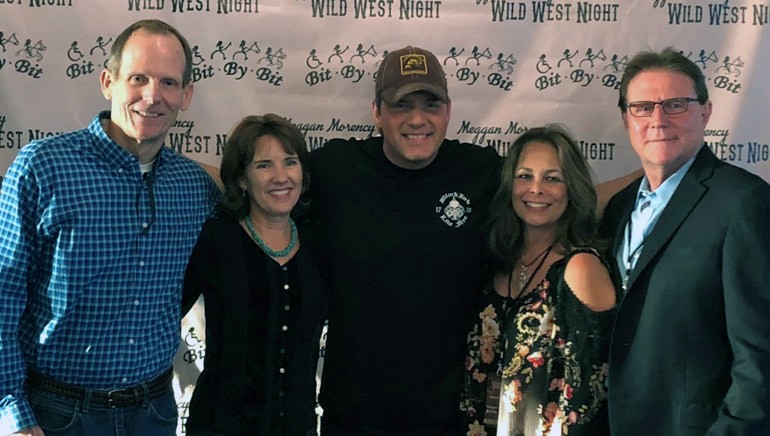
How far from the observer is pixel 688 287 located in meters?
1.88

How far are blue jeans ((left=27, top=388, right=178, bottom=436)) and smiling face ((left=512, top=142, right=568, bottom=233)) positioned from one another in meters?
1.25

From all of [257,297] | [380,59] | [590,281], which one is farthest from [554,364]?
[380,59]

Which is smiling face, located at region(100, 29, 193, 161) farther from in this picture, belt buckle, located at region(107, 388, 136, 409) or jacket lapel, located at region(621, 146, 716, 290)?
jacket lapel, located at region(621, 146, 716, 290)

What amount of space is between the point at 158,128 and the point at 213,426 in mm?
865

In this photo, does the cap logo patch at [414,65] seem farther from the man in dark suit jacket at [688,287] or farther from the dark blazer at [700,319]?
the dark blazer at [700,319]

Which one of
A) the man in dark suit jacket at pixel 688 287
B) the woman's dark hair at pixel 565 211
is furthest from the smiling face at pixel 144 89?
the man in dark suit jacket at pixel 688 287

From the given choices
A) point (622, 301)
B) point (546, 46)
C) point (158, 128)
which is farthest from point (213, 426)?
point (546, 46)

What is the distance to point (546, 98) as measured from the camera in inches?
111

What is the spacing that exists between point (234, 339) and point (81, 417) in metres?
0.45

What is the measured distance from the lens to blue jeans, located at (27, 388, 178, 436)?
1.88 m

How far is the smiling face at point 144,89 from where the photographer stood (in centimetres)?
192

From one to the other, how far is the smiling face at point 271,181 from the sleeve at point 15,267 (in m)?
0.61

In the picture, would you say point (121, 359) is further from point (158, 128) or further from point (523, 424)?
point (523, 424)

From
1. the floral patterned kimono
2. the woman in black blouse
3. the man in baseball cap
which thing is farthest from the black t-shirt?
the floral patterned kimono
